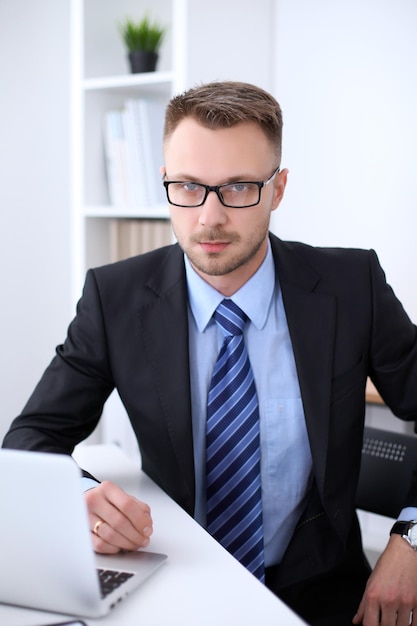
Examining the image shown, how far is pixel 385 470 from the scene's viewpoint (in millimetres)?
1712

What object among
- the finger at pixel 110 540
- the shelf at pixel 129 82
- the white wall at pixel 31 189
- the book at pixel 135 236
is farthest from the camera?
the white wall at pixel 31 189

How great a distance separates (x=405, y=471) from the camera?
1.68 m

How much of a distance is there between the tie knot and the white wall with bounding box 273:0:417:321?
3.74ft

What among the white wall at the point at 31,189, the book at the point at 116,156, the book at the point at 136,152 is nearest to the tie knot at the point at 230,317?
the book at the point at 136,152

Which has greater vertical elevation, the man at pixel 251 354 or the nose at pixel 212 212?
the nose at pixel 212 212

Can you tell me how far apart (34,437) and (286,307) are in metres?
0.60

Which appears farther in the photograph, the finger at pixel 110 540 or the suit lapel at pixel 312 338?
the suit lapel at pixel 312 338

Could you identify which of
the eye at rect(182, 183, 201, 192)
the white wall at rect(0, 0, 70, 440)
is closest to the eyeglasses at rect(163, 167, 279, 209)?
the eye at rect(182, 183, 201, 192)

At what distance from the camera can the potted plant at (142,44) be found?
2762 millimetres

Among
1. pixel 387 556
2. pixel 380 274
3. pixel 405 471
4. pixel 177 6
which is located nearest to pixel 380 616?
pixel 387 556

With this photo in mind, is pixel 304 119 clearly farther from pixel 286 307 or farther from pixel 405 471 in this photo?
pixel 405 471

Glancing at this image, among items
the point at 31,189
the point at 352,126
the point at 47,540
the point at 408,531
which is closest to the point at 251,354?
the point at 408,531

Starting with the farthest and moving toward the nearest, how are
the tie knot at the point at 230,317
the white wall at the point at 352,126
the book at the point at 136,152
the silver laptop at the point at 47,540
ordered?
the book at the point at 136,152, the white wall at the point at 352,126, the tie knot at the point at 230,317, the silver laptop at the point at 47,540

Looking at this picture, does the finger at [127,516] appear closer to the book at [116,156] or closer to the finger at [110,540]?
the finger at [110,540]
